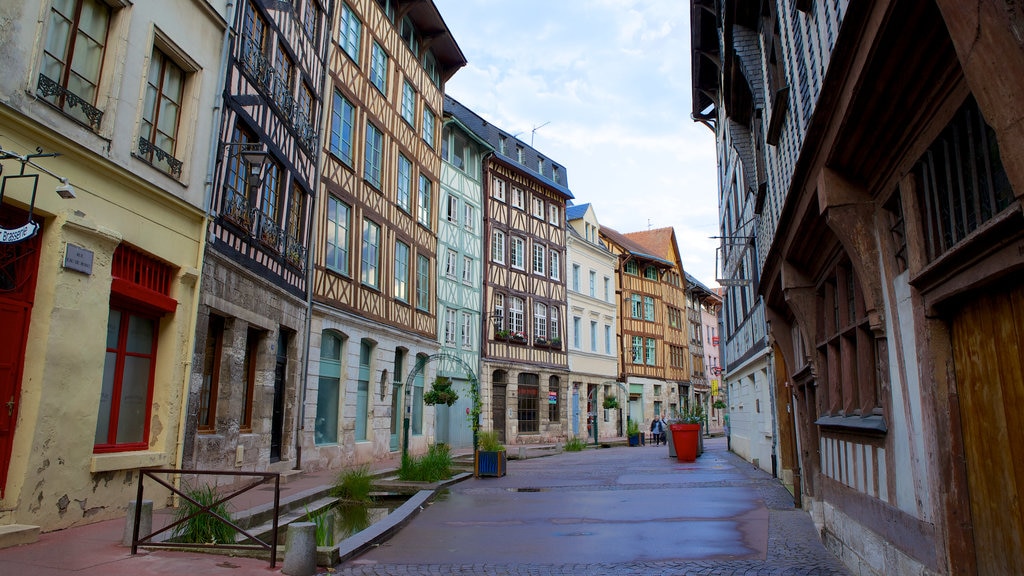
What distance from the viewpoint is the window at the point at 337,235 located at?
1517 cm

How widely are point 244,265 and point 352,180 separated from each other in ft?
19.1

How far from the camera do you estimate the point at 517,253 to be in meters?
29.1

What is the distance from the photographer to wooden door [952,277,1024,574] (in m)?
2.86

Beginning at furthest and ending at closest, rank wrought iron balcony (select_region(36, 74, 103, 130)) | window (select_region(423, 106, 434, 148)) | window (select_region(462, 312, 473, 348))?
1. window (select_region(462, 312, 473, 348))
2. window (select_region(423, 106, 434, 148))
3. wrought iron balcony (select_region(36, 74, 103, 130))

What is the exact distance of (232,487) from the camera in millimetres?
9969

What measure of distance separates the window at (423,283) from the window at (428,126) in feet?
11.9

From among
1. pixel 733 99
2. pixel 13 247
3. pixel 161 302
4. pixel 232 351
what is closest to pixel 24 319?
pixel 13 247

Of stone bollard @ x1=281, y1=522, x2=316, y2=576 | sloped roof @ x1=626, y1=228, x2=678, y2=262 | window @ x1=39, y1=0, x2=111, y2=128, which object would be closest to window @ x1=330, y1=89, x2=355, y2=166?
window @ x1=39, y1=0, x2=111, y2=128

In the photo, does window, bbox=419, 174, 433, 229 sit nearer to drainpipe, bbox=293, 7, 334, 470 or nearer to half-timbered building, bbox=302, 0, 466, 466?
half-timbered building, bbox=302, 0, 466, 466

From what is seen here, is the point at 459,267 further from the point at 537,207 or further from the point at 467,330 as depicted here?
the point at 537,207

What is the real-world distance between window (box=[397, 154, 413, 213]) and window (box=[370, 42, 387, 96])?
1.89m

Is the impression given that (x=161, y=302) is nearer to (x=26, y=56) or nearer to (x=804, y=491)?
(x=26, y=56)

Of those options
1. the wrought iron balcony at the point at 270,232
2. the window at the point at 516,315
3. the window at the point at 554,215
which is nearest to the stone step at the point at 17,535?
the wrought iron balcony at the point at 270,232

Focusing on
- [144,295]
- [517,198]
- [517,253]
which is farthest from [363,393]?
[517,198]
